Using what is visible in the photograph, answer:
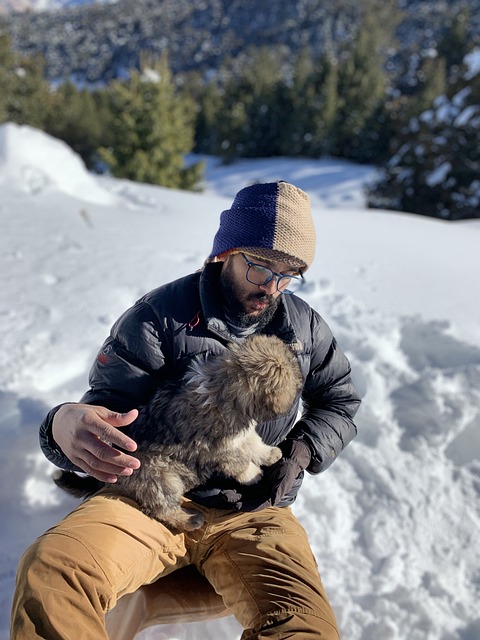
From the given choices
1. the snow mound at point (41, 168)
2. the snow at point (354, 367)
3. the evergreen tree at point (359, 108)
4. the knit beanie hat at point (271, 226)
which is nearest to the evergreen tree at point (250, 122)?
the evergreen tree at point (359, 108)

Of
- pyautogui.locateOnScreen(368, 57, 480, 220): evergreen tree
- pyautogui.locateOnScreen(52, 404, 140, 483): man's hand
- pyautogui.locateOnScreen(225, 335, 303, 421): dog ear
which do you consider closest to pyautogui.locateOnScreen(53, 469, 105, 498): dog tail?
pyautogui.locateOnScreen(52, 404, 140, 483): man's hand

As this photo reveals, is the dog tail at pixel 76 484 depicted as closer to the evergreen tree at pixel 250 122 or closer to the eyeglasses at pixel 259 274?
the eyeglasses at pixel 259 274

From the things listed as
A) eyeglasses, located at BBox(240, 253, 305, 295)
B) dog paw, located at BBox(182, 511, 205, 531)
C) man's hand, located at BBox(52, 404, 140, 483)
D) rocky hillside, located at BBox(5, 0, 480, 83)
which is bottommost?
dog paw, located at BBox(182, 511, 205, 531)

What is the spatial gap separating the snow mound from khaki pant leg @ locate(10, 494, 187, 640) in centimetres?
548

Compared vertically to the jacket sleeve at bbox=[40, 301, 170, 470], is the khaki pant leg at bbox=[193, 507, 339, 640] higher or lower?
lower

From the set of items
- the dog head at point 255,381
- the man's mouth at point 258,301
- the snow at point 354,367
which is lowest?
the snow at point 354,367

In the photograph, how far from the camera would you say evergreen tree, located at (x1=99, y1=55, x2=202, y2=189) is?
16969 millimetres

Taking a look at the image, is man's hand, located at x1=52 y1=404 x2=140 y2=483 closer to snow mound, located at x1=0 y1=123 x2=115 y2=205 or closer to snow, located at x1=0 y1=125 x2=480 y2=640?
snow, located at x1=0 y1=125 x2=480 y2=640

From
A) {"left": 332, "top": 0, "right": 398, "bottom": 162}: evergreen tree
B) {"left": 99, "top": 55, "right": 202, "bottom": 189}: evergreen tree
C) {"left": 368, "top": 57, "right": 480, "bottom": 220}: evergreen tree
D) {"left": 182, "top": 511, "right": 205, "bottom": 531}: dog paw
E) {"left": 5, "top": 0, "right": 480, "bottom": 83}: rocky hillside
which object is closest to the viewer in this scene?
{"left": 182, "top": 511, "right": 205, "bottom": 531}: dog paw

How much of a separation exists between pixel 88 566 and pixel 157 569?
14.6 inches

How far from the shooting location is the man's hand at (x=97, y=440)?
1635 mm

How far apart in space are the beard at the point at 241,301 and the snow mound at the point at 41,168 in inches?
201

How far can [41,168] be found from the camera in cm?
665

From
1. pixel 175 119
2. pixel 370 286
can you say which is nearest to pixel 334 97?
pixel 175 119
